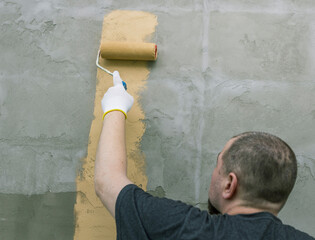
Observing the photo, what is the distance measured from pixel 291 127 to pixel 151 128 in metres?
0.85

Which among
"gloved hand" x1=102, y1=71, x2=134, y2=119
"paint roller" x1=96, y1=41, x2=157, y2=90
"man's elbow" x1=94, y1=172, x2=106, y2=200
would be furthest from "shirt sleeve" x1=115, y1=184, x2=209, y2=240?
"paint roller" x1=96, y1=41, x2=157, y2=90

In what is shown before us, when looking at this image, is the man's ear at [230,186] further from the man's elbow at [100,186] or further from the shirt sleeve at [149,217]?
the man's elbow at [100,186]

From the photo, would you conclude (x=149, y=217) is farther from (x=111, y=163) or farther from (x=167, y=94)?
(x=167, y=94)

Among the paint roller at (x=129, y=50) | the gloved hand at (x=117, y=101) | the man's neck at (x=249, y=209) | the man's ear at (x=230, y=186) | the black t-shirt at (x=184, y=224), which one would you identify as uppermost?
the paint roller at (x=129, y=50)

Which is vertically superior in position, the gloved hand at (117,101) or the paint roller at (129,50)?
the paint roller at (129,50)

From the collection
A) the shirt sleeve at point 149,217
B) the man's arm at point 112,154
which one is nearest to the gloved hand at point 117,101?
the man's arm at point 112,154

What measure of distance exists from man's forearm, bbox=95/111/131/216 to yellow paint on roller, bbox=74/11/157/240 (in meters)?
0.35

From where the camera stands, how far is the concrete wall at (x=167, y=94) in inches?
70.7

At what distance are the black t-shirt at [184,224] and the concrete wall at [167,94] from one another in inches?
28.2

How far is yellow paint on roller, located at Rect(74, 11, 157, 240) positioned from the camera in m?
1.75

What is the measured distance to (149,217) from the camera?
1.04 meters

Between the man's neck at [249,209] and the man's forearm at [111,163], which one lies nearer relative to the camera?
the man's neck at [249,209]

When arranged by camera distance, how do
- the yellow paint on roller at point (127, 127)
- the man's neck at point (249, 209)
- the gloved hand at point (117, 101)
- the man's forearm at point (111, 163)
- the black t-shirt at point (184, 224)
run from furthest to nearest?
the yellow paint on roller at point (127, 127), the gloved hand at point (117, 101), the man's forearm at point (111, 163), the man's neck at point (249, 209), the black t-shirt at point (184, 224)

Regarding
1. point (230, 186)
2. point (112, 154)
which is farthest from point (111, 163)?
point (230, 186)
